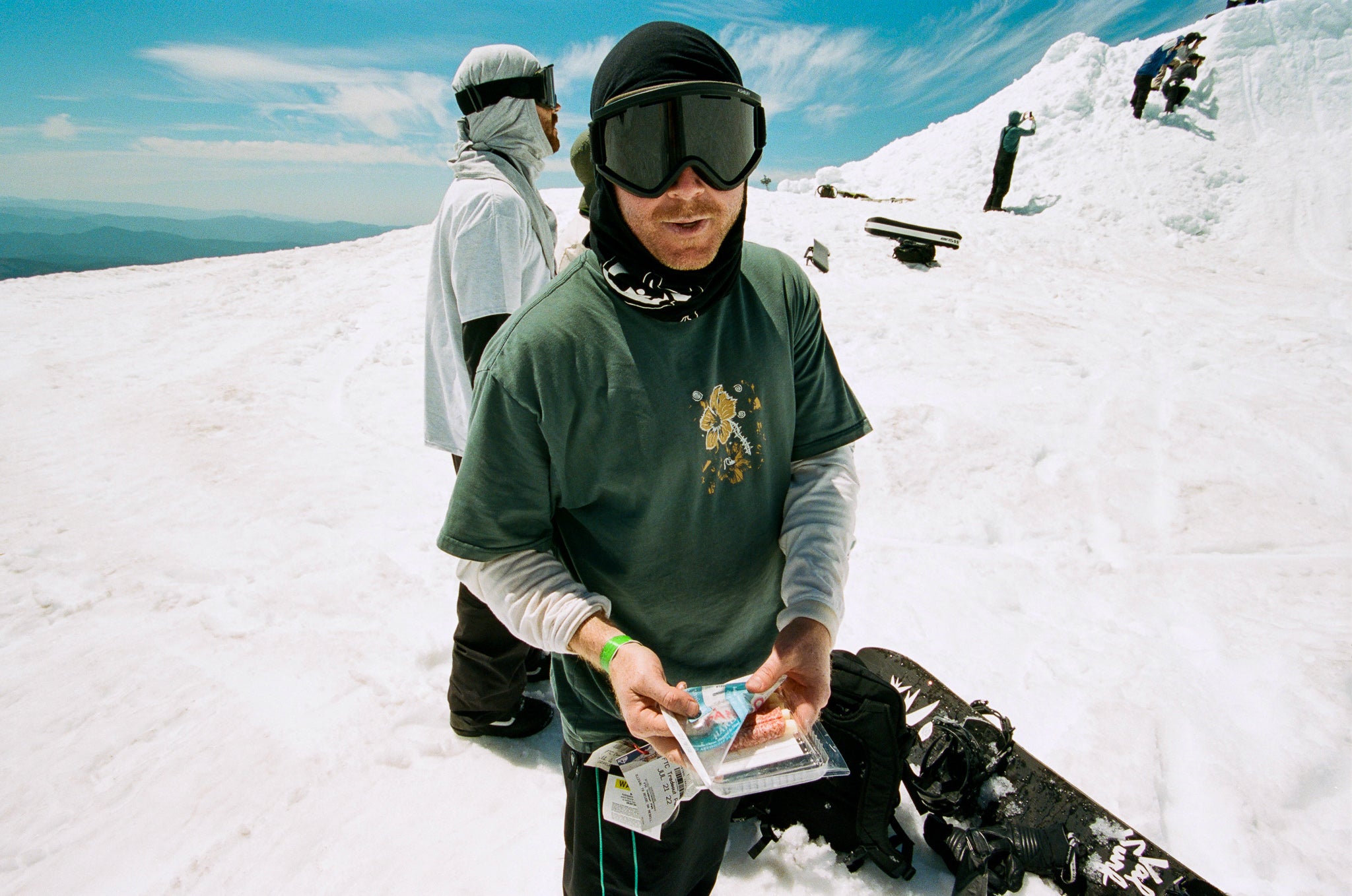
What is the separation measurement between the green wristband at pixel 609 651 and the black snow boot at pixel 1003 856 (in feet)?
6.41

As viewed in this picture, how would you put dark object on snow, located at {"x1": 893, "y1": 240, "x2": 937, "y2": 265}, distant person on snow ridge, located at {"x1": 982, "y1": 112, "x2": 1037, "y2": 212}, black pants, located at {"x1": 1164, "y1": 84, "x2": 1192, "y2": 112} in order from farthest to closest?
black pants, located at {"x1": 1164, "y1": 84, "x2": 1192, "y2": 112}
distant person on snow ridge, located at {"x1": 982, "y1": 112, "x2": 1037, "y2": 212}
dark object on snow, located at {"x1": 893, "y1": 240, "x2": 937, "y2": 265}

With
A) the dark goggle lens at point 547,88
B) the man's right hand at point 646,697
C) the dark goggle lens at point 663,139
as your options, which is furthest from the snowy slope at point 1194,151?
the man's right hand at point 646,697

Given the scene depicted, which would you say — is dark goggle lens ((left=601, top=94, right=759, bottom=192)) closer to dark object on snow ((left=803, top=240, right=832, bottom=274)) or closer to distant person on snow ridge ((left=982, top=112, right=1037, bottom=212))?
dark object on snow ((left=803, top=240, right=832, bottom=274))

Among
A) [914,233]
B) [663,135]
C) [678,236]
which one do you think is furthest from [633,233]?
[914,233]

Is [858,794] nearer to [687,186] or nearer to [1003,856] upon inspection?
[1003,856]

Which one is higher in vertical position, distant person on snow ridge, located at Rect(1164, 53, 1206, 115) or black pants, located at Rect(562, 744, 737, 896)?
distant person on snow ridge, located at Rect(1164, 53, 1206, 115)

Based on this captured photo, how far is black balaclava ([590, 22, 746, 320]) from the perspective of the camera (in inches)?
51.3

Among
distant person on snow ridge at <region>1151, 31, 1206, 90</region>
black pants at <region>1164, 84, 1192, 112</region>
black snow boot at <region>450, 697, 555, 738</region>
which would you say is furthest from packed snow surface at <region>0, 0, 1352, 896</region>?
distant person on snow ridge at <region>1151, 31, 1206, 90</region>

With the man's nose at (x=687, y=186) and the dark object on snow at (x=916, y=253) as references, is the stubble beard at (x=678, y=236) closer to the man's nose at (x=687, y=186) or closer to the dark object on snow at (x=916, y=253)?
the man's nose at (x=687, y=186)

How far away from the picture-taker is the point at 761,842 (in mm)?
2512

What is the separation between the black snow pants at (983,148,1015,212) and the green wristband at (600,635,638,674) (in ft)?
51.9

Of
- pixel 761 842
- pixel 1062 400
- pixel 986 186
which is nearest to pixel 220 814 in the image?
pixel 761 842

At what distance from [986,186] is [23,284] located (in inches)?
863

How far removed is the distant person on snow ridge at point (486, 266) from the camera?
2.48 meters
